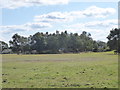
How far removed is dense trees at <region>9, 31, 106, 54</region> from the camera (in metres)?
152

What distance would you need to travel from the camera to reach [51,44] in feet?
501

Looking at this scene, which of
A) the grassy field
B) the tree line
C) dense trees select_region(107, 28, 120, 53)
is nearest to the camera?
the grassy field

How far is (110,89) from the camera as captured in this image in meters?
11.3

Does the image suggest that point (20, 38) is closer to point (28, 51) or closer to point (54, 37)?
point (28, 51)

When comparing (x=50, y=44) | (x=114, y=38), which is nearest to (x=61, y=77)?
(x=114, y=38)

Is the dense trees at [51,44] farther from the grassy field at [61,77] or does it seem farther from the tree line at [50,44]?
the grassy field at [61,77]

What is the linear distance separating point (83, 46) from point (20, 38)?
42.1 metres

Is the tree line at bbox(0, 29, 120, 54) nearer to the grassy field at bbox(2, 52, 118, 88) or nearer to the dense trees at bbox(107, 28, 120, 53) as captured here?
the dense trees at bbox(107, 28, 120, 53)

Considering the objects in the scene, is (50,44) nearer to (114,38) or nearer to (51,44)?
(51,44)

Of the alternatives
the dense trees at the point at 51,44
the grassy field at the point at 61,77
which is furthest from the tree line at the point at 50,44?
the grassy field at the point at 61,77

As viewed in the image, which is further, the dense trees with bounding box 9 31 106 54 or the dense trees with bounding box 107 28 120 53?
the dense trees with bounding box 9 31 106 54

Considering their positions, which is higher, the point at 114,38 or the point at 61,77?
the point at 114,38

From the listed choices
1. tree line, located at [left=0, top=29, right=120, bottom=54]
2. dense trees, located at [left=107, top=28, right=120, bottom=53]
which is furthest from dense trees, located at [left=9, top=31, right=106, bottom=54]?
dense trees, located at [left=107, top=28, right=120, bottom=53]

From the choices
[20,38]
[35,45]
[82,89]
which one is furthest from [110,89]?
[20,38]
